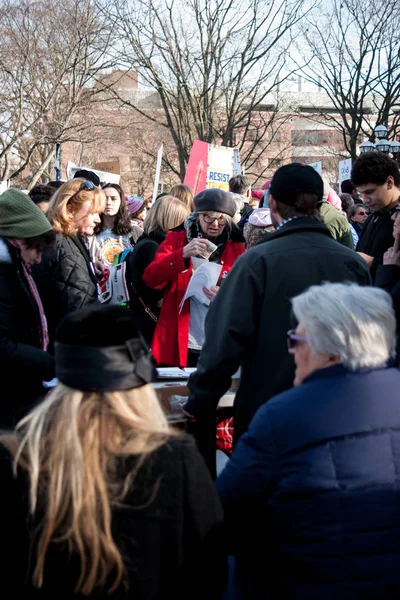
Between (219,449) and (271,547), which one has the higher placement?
(271,547)

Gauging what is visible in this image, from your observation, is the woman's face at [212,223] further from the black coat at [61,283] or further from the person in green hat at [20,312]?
the person in green hat at [20,312]

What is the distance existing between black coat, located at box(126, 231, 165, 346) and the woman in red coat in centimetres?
36

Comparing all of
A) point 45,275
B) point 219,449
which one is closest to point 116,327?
point 219,449

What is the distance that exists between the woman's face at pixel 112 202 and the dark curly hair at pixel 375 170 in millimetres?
2642

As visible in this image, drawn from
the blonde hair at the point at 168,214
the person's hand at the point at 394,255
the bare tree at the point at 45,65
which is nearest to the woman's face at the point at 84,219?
the blonde hair at the point at 168,214

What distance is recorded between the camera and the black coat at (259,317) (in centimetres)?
288

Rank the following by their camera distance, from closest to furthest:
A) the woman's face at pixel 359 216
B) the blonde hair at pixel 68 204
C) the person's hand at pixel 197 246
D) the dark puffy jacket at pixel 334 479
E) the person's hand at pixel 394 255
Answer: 1. the dark puffy jacket at pixel 334 479
2. the person's hand at pixel 394 255
3. the blonde hair at pixel 68 204
4. the person's hand at pixel 197 246
5. the woman's face at pixel 359 216

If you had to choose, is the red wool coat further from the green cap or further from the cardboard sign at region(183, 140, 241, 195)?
the cardboard sign at region(183, 140, 241, 195)

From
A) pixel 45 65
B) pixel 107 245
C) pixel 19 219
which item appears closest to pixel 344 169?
pixel 45 65

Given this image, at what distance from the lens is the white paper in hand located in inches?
172

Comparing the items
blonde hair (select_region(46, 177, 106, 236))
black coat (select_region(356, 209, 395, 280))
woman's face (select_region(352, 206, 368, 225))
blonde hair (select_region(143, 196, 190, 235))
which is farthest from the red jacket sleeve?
woman's face (select_region(352, 206, 368, 225))

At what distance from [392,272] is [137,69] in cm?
1998

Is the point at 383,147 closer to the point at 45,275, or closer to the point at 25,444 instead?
the point at 45,275

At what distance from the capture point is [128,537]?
1.61 metres
